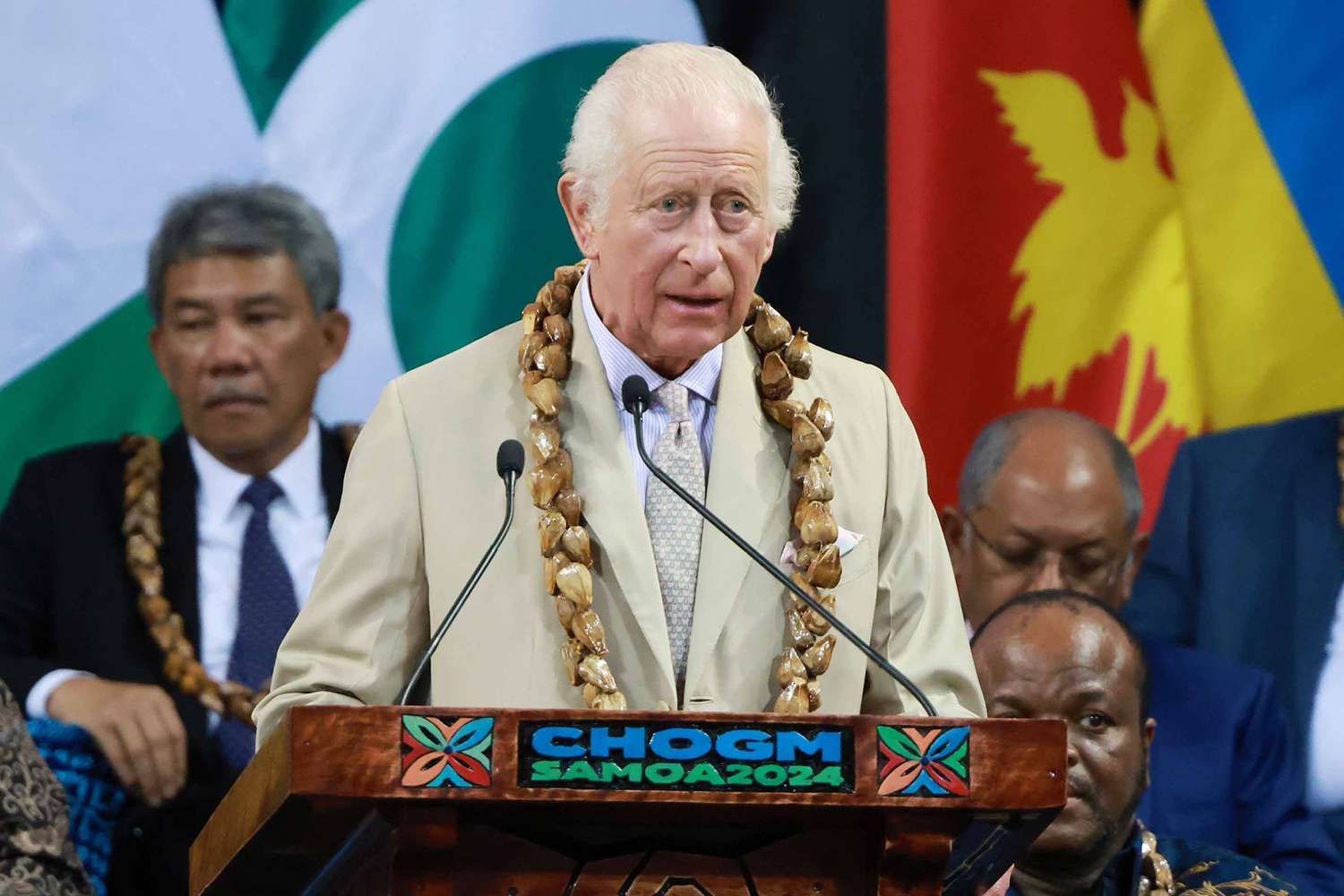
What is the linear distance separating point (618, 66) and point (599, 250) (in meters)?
0.22

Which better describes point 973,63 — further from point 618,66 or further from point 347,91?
point 618,66

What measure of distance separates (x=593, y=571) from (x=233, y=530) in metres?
1.80

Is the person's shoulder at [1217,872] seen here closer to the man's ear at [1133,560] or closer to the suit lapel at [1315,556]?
the man's ear at [1133,560]

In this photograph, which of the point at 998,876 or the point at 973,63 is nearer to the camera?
the point at 998,876

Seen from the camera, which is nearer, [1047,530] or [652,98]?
[652,98]

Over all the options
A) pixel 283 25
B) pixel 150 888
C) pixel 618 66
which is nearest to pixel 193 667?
pixel 150 888

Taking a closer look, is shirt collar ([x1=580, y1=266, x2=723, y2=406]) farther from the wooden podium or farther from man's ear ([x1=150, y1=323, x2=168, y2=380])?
man's ear ([x1=150, y1=323, x2=168, y2=380])

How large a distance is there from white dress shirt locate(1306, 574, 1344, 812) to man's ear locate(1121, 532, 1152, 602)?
1.37 ft

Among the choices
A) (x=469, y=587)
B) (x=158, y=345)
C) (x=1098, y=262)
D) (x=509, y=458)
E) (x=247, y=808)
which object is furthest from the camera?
(x=1098, y=262)

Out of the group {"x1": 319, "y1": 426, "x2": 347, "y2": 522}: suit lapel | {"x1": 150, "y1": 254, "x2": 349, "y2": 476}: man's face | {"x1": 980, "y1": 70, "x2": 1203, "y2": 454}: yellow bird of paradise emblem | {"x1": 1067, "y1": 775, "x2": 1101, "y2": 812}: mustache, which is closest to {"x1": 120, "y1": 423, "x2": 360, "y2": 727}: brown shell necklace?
{"x1": 150, "y1": 254, "x2": 349, "y2": 476}: man's face

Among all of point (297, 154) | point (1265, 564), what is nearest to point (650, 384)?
point (297, 154)

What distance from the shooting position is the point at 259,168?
4234 millimetres

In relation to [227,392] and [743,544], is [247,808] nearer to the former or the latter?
[743,544]

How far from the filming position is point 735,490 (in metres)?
2.35
